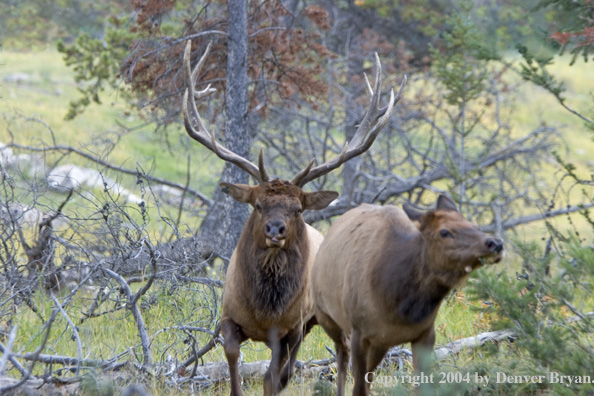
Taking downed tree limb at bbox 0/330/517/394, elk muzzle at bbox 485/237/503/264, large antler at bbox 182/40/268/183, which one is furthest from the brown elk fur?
elk muzzle at bbox 485/237/503/264

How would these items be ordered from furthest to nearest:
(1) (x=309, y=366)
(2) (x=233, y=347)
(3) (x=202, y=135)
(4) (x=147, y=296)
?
1. (4) (x=147, y=296)
2. (3) (x=202, y=135)
3. (1) (x=309, y=366)
4. (2) (x=233, y=347)

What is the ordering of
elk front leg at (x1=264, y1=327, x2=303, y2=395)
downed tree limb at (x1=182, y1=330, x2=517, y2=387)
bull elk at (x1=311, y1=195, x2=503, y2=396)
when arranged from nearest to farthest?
bull elk at (x1=311, y1=195, x2=503, y2=396) → elk front leg at (x1=264, y1=327, x2=303, y2=395) → downed tree limb at (x1=182, y1=330, x2=517, y2=387)

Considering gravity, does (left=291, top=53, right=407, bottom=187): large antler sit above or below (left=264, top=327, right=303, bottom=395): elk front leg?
above

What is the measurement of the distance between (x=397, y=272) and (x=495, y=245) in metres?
0.84

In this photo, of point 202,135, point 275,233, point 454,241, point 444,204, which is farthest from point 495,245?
point 202,135

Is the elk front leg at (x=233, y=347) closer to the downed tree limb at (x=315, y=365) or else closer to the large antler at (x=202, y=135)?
the downed tree limb at (x=315, y=365)

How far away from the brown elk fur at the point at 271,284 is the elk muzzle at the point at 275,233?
0.31 feet

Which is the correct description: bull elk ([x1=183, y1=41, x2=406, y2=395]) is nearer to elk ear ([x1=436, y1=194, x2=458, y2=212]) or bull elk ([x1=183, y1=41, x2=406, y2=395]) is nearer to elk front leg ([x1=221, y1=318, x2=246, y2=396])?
elk front leg ([x1=221, y1=318, x2=246, y2=396])

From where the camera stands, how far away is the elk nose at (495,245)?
13.5 ft

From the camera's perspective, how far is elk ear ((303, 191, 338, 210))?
630cm

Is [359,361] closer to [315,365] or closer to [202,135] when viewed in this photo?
[315,365]

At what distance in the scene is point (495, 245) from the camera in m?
4.13

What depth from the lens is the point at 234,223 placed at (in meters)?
9.35

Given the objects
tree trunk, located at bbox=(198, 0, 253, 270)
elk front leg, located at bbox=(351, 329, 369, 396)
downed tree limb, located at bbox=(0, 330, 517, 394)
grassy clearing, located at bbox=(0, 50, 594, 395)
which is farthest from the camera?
tree trunk, located at bbox=(198, 0, 253, 270)
